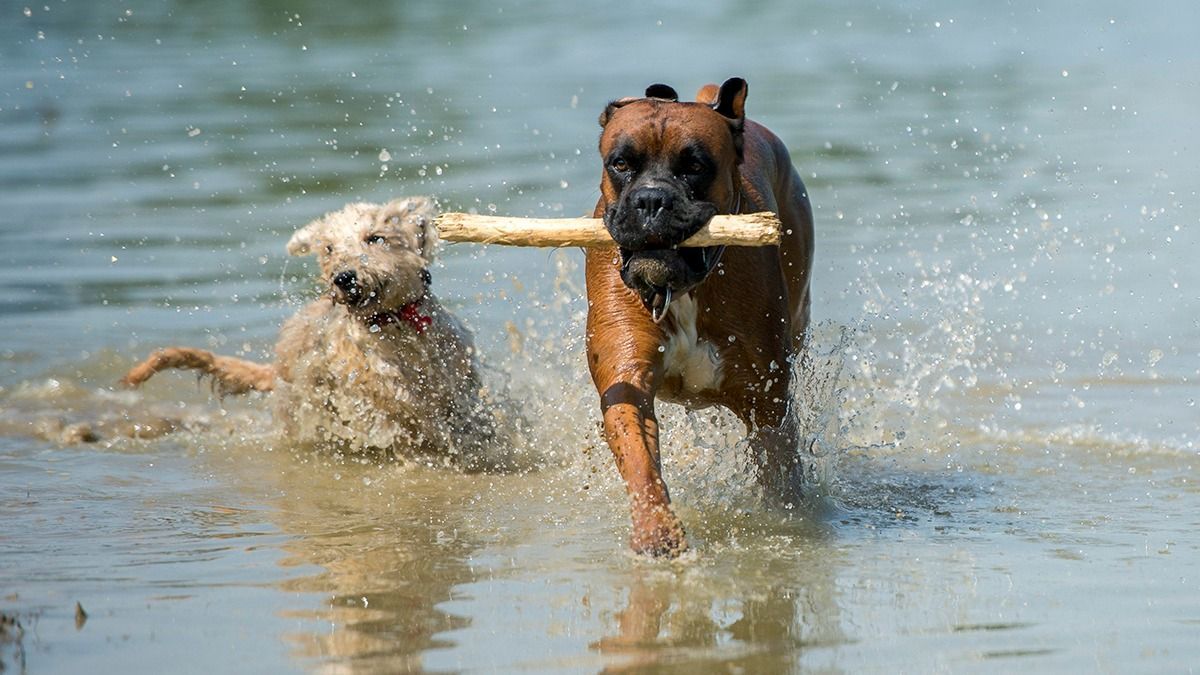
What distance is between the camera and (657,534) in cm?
498

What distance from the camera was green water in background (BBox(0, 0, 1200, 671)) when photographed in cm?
448

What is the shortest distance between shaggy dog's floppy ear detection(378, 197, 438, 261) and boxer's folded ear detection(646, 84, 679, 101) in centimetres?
214

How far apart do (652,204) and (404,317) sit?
2735mm

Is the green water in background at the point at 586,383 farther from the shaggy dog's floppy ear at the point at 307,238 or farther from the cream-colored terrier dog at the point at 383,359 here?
the shaggy dog's floppy ear at the point at 307,238

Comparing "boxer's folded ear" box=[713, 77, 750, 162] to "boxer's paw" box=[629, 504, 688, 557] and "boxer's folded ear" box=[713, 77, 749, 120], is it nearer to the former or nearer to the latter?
"boxer's folded ear" box=[713, 77, 749, 120]

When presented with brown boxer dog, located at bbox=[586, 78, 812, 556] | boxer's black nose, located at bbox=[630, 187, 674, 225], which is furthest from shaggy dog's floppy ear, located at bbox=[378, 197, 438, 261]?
boxer's black nose, located at bbox=[630, 187, 674, 225]

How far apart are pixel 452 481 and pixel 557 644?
2683mm

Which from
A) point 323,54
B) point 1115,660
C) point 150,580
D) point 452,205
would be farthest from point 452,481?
point 323,54

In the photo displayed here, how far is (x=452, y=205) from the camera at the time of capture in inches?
491

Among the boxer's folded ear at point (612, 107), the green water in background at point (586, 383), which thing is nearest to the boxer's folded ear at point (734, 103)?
the boxer's folded ear at point (612, 107)

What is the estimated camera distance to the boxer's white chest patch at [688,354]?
535 cm

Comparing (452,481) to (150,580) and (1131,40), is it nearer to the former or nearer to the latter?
(150,580)

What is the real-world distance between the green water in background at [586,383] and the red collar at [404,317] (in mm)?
649

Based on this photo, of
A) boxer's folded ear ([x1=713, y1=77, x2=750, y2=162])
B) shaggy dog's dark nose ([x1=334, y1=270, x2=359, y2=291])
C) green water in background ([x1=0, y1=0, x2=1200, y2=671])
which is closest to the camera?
green water in background ([x1=0, y1=0, x2=1200, y2=671])
